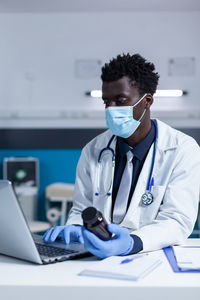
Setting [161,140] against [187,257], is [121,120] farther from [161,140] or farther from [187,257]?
[187,257]

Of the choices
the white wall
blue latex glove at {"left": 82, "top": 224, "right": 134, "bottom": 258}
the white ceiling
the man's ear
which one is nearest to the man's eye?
the man's ear

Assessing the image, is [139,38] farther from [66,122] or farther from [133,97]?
[133,97]

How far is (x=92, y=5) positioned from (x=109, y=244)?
3915 millimetres

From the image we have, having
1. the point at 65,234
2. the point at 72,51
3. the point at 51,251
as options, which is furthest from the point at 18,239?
the point at 72,51

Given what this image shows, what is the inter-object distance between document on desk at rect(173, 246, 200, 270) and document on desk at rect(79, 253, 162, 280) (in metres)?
0.06

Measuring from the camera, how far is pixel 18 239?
1050 millimetres

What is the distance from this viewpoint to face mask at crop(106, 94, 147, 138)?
1.71 meters

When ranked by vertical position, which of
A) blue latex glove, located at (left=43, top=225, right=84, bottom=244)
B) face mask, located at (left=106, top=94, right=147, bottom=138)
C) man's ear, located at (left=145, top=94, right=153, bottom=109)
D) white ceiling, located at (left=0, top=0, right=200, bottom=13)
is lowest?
blue latex glove, located at (left=43, top=225, right=84, bottom=244)

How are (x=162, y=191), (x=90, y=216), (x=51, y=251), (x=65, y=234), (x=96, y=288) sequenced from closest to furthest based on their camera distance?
(x=96, y=288) < (x=90, y=216) < (x=51, y=251) < (x=65, y=234) < (x=162, y=191)

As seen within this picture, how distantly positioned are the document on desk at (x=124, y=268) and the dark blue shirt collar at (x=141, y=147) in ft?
2.14

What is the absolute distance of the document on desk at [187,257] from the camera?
1.00m

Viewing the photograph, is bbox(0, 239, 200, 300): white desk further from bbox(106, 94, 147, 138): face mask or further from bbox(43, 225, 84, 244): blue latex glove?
bbox(106, 94, 147, 138): face mask

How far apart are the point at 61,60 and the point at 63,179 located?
1311mm

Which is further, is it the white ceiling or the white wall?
the white wall
